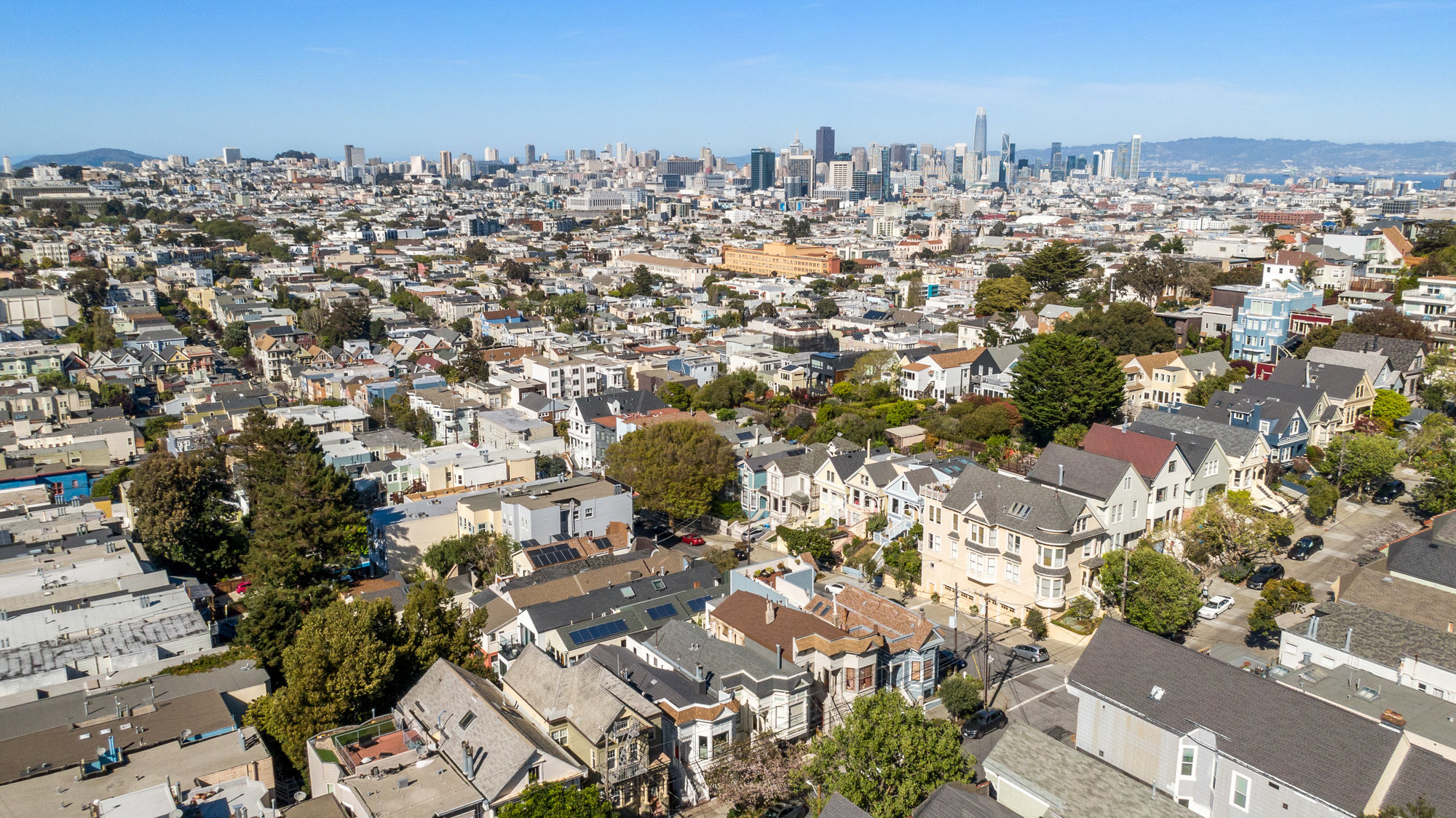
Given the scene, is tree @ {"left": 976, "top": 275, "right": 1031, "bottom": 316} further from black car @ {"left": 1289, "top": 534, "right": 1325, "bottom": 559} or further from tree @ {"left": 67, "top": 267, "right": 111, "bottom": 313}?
tree @ {"left": 67, "top": 267, "right": 111, "bottom": 313}

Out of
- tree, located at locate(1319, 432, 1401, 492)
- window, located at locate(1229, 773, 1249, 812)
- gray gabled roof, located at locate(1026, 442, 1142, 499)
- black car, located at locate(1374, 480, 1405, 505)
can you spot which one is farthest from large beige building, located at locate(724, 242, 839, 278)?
window, located at locate(1229, 773, 1249, 812)

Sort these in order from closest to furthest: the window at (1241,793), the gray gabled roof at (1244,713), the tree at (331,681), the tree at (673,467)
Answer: the gray gabled roof at (1244,713)
the window at (1241,793)
the tree at (331,681)
the tree at (673,467)

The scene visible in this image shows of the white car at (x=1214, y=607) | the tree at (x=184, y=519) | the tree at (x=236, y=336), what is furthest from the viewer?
the tree at (x=236, y=336)

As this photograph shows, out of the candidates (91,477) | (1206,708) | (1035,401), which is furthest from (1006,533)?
(91,477)

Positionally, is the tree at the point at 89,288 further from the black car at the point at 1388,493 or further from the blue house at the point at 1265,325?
the black car at the point at 1388,493

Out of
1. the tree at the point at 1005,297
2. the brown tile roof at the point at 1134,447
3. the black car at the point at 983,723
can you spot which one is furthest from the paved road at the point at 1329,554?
the tree at the point at 1005,297

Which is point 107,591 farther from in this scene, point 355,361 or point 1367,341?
point 1367,341
